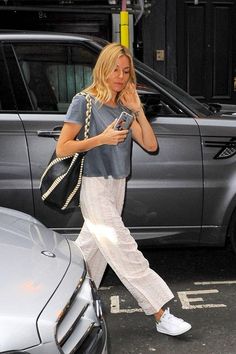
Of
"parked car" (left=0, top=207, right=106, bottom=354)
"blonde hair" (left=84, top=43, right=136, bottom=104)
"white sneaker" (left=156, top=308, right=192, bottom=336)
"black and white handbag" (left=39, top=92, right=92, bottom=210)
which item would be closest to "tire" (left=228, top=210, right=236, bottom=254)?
"white sneaker" (left=156, top=308, right=192, bottom=336)

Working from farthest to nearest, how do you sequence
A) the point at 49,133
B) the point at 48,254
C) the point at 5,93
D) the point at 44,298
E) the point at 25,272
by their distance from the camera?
the point at 5,93
the point at 49,133
the point at 48,254
the point at 25,272
the point at 44,298

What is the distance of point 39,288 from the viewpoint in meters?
1.95

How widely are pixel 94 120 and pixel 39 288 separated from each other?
47.8 inches

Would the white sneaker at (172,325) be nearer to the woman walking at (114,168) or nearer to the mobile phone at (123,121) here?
the woman walking at (114,168)

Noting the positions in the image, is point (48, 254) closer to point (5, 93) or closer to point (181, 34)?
point (5, 93)

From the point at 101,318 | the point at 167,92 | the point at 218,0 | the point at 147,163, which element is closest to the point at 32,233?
the point at 101,318

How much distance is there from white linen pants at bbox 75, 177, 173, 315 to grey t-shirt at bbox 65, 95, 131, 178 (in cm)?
5

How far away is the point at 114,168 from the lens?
2.97 meters

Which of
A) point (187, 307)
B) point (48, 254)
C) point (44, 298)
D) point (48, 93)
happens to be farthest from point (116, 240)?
point (48, 93)

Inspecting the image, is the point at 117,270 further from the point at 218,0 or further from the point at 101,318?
the point at 218,0

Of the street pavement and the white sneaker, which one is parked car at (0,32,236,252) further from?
the white sneaker

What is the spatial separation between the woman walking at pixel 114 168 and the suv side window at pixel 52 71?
837 mm

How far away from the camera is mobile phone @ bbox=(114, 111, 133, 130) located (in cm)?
277

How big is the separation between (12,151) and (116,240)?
41.9 inches
